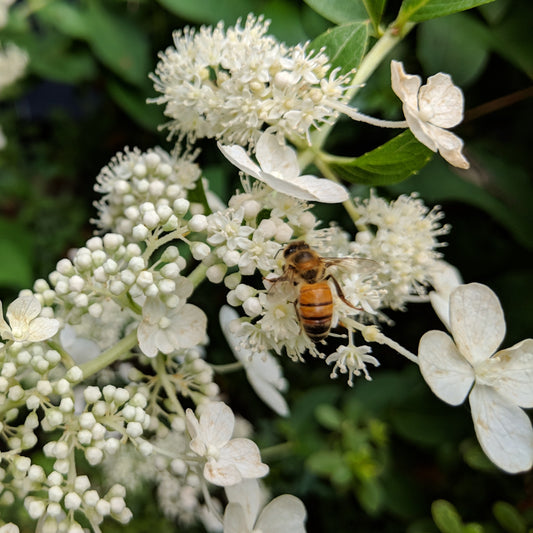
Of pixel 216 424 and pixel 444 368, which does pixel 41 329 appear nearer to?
pixel 216 424

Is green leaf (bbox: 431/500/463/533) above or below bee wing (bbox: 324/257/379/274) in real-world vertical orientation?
below

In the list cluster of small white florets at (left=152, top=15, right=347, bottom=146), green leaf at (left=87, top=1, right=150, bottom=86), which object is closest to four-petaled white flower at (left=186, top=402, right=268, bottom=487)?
cluster of small white florets at (left=152, top=15, right=347, bottom=146)

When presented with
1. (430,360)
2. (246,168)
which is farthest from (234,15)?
(430,360)

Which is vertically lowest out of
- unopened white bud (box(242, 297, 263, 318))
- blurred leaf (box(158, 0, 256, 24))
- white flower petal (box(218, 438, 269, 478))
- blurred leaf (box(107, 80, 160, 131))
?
blurred leaf (box(107, 80, 160, 131))

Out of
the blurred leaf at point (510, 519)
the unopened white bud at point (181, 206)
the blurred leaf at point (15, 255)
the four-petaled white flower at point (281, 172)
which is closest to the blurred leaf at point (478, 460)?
the blurred leaf at point (510, 519)

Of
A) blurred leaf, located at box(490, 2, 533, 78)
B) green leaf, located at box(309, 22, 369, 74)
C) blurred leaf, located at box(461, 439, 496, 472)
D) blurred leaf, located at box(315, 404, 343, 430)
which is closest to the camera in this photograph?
green leaf, located at box(309, 22, 369, 74)

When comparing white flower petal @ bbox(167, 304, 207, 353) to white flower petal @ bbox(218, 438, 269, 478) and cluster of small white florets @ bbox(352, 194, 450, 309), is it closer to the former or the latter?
white flower petal @ bbox(218, 438, 269, 478)

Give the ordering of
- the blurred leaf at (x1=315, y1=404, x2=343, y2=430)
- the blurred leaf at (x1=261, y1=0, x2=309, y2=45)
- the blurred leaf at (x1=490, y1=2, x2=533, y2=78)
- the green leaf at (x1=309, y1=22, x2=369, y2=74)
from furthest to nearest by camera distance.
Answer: the blurred leaf at (x1=315, y1=404, x2=343, y2=430) < the blurred leaf at (x1=261, y1=0, x2=309, y2=45) < the blurred leaf at (x1=490, y1=2, x2=533, y2=78) < the green leaf at (x1=309, y1=22, x2=369, y2=74)

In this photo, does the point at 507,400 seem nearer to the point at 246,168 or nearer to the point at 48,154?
the point at 246,168
